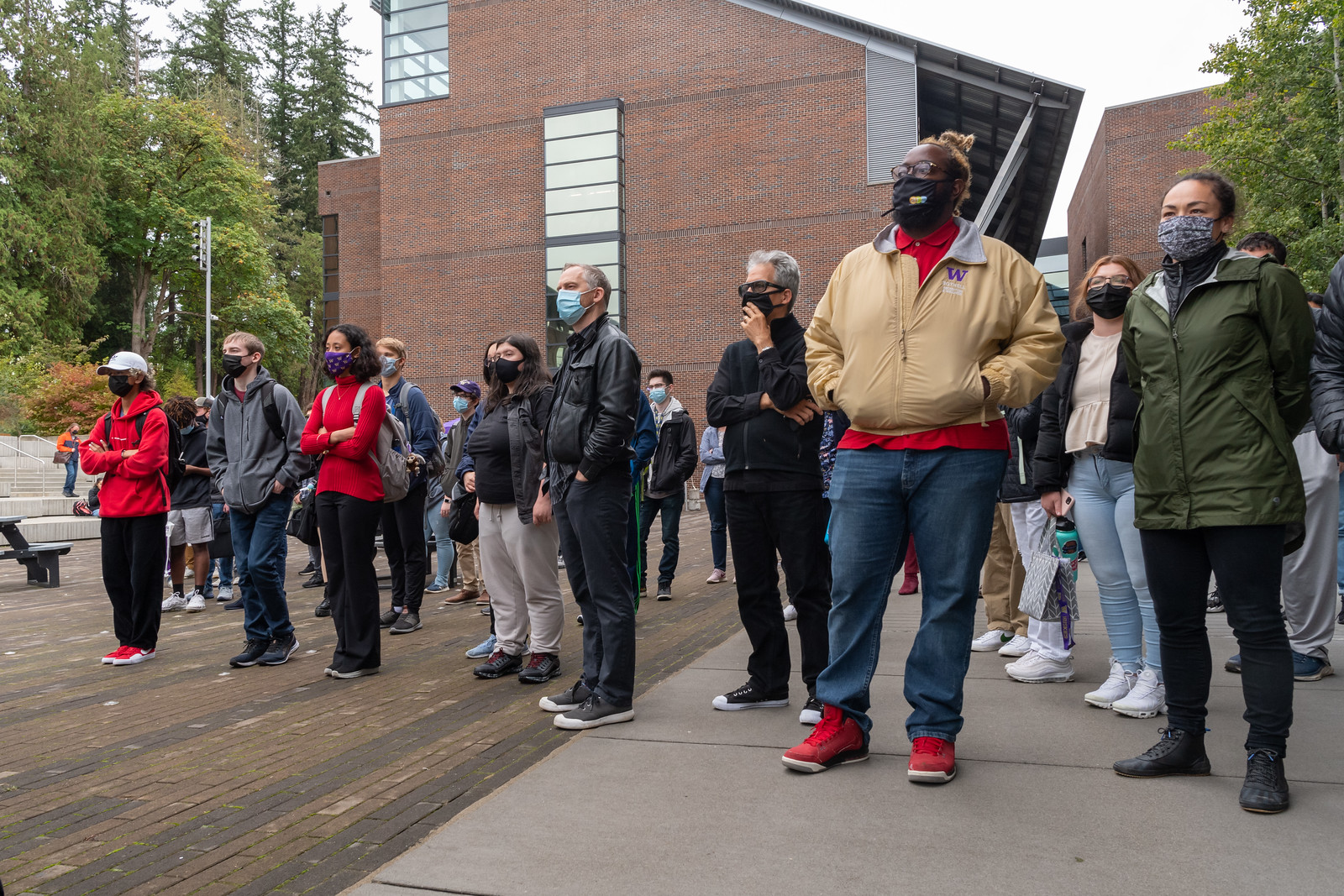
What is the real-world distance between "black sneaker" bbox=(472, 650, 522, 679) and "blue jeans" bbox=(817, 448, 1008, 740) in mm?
2533

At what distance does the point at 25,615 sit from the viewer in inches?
348

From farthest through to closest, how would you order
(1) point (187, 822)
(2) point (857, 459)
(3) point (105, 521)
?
(3) point (105, 521) < (2) point (857, 459) < (1) point (187, 822)

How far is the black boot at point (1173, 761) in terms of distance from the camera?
11.1ft

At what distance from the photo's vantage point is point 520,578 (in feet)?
18.8

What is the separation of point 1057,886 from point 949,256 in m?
2.02

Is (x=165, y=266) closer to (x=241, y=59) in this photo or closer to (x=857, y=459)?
(x=241, y=59)

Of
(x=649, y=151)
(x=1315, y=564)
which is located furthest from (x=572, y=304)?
(x=649, y=151)

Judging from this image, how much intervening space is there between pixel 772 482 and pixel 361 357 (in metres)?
2.89

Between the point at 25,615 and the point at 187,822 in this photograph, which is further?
the point at 25,615

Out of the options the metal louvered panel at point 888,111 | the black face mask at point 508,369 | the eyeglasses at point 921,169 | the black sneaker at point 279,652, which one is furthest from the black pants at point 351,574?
the metal louvered panel at point 888,111

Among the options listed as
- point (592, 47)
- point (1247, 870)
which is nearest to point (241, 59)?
point (592, 47)

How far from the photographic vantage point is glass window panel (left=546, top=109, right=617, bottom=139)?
112 feet

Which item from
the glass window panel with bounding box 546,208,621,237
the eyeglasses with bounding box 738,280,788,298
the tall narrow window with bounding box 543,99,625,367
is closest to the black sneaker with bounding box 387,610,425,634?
the eyeglasses with bounding box 738,280,788,298

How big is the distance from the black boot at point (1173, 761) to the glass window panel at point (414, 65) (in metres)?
Answer: 38.2
